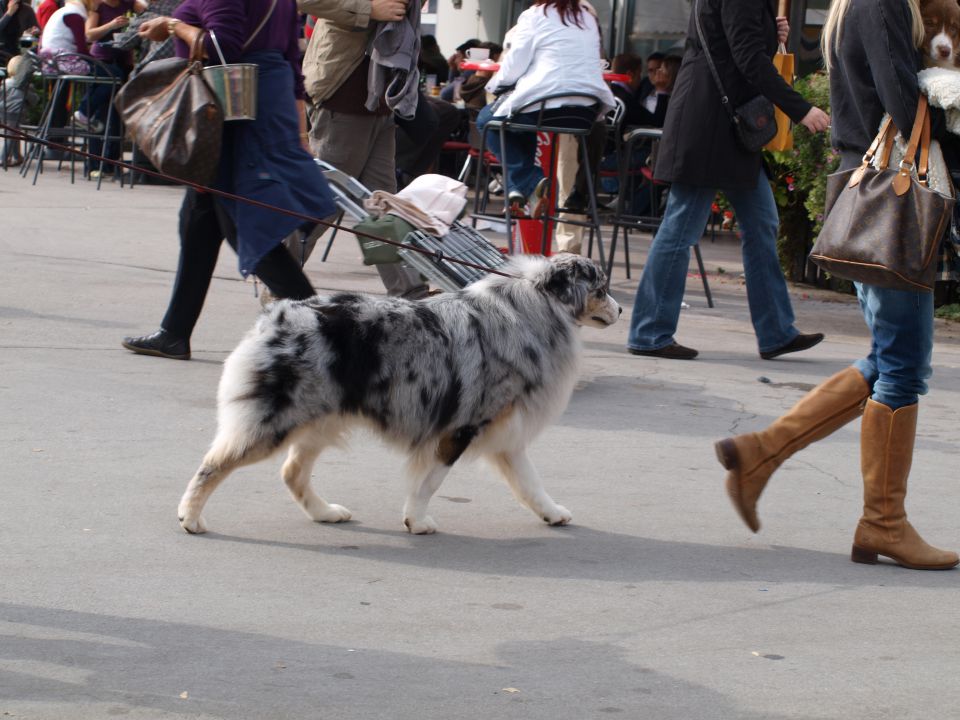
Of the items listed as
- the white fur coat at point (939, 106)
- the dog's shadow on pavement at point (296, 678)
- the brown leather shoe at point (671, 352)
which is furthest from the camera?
the brown leather shoe at point (671, 352)

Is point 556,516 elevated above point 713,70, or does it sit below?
below

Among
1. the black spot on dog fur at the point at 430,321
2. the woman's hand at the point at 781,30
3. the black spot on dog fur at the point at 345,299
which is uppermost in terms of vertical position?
the woman's hand at the point at 781,30

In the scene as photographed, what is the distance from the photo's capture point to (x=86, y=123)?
16094 millimetres

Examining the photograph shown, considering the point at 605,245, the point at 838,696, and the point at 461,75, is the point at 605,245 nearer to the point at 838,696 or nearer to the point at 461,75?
the point at 461,75

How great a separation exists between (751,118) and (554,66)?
6.47 ft

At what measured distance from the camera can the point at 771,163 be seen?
10844 millimetres

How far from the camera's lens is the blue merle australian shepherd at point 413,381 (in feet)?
14.9

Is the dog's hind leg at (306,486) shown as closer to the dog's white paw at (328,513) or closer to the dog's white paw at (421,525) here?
the dog's white paw at (328,513)

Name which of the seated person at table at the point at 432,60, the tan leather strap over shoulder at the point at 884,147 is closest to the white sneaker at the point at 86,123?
the seated person at table at the point at 432,60

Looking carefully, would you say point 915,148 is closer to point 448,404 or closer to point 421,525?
point 448,404

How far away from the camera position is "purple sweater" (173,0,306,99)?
644 centimetres

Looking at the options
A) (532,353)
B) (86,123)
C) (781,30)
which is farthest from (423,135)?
(86,123)

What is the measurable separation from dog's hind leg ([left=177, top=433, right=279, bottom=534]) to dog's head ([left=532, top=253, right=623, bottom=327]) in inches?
49.2

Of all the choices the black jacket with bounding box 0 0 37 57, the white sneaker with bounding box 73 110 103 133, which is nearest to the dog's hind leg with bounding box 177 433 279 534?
the white sneaker with bounding box 73 110 103 133
